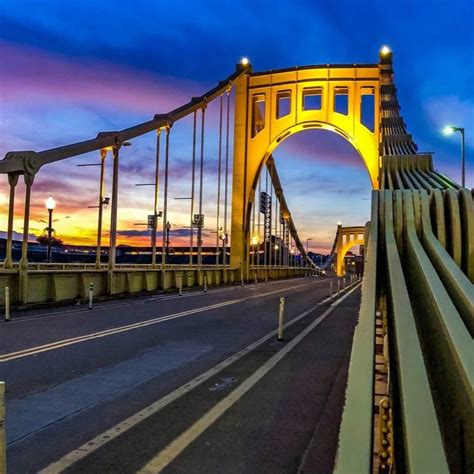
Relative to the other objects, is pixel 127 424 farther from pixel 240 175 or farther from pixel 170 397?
pixel 240 175

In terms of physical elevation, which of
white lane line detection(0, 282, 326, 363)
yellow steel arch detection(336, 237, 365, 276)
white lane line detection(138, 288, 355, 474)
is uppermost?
yellow steel arch detection(336, 237, 365, 276)

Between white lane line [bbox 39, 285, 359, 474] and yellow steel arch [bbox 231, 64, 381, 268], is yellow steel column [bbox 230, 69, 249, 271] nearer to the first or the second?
yellow steel arch [bbox 231, 64, 381, 268]

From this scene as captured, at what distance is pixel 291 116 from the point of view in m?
51.1

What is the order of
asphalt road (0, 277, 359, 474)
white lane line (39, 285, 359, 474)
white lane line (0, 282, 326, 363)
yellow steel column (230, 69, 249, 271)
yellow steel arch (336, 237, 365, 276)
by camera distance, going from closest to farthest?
1. white lane line (39, 285, 359, 474)
2. asphalt road (0, 277, 359, 474)
3. white lane line (0, 282, 326, 363)
4. yellow steel column (230, 69, 249, 271)
5. yellow steel arch (336, 237, 365, 276)

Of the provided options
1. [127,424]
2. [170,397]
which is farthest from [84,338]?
[127,424]

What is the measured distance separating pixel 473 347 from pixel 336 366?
5.34 meters

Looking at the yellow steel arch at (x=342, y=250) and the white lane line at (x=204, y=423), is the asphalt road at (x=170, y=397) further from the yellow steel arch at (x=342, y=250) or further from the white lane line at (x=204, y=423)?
the yellow steel arch at (x=342, y=250)

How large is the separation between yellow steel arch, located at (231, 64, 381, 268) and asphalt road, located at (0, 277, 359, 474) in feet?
120

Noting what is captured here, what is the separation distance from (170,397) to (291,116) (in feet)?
153

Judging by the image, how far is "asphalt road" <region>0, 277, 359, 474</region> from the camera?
4574 millimetres

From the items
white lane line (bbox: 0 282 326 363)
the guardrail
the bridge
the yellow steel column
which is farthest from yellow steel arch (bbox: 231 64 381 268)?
the guardrail

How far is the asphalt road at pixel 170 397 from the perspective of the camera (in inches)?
180

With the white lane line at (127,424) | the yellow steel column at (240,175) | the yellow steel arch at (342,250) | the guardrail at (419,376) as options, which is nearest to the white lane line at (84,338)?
the white lane line at (127,424)

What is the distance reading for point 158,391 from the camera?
6.82 meters
